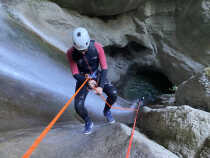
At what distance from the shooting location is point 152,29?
25.7ft

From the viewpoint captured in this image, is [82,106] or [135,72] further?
[135,72]

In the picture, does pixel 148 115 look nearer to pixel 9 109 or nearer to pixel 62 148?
pixel 62 148

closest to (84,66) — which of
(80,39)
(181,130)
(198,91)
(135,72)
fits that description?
(80,39)

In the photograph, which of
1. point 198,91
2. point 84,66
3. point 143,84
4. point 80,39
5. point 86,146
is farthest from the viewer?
point 143,84

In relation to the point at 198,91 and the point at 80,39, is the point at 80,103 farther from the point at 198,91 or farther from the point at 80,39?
the point at 198,91

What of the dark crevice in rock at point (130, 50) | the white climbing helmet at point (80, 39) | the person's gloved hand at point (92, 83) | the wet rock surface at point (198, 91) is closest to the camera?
the white climbing helmet at point (80, 39)

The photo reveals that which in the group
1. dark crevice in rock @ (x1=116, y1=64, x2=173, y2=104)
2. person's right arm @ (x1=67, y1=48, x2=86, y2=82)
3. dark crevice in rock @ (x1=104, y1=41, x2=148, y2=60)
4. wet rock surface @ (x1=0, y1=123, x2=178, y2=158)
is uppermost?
dark crevice in rock @ (x1=104, y1=41, x2=148, y2=60)

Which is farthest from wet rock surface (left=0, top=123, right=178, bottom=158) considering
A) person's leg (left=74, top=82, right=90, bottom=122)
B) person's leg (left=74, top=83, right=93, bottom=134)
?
person's leg (left=74, top=82, right=90, bottom=122)

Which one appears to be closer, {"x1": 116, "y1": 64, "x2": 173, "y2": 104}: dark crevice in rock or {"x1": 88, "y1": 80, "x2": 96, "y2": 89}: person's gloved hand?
{"x1": 88, "y1": 80, "x2": 96, "y2": 89}: person's gloved hand

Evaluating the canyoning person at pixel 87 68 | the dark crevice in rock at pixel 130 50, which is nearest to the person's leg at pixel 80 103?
the canyoning person at pixel 87 68

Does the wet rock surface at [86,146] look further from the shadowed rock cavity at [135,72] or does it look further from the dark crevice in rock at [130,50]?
the dark crevice in rock at [130,50]

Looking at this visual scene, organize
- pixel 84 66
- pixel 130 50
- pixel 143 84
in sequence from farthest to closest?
pixel 143 84
pixel 130 50
pixel 84 66

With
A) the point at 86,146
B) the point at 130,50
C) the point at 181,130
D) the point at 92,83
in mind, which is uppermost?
the point at 130,50

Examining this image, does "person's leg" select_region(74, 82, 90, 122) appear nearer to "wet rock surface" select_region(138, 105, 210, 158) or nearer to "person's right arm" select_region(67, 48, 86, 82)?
"person's right arm" select_region(67, 48, 86, 82)
